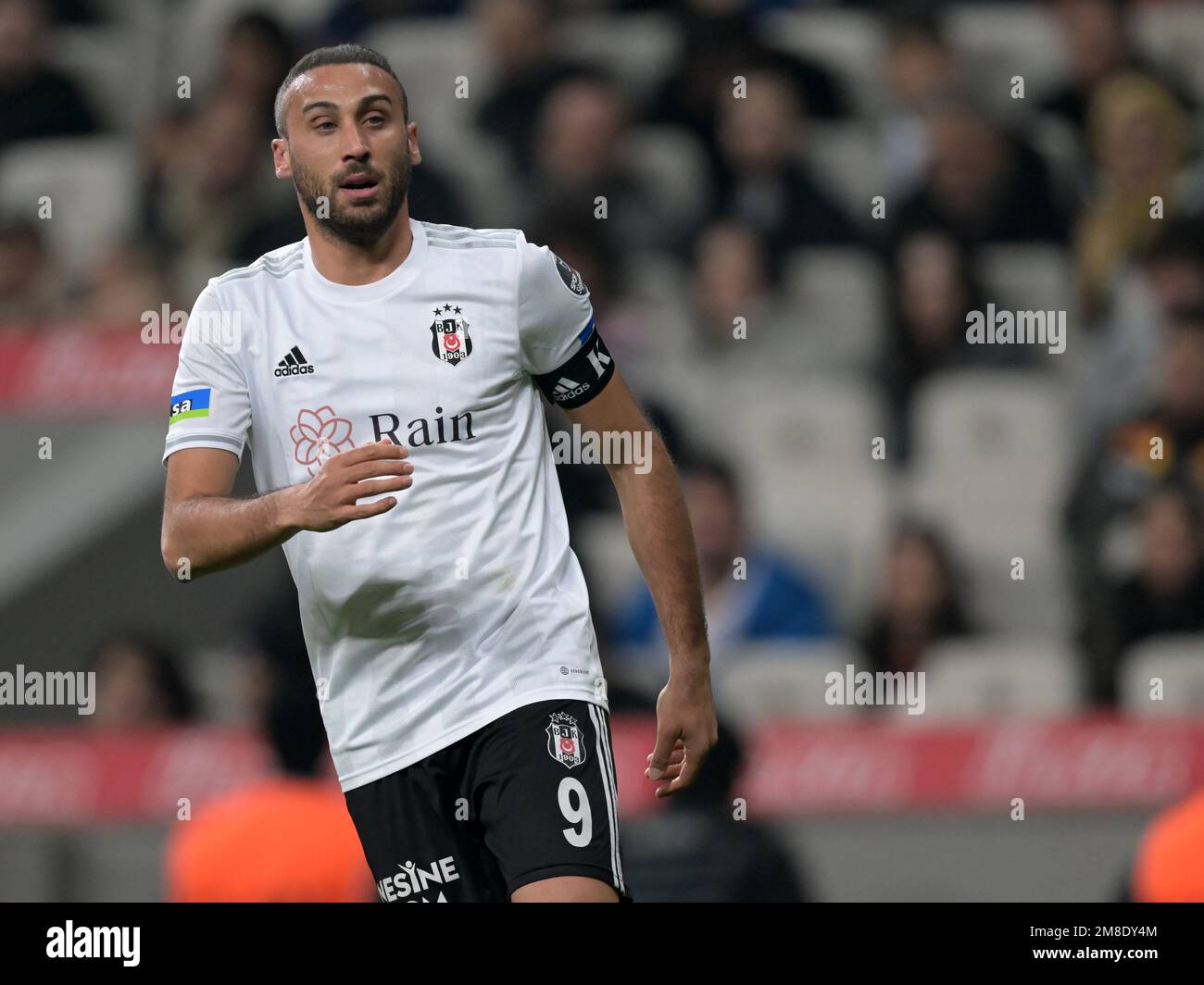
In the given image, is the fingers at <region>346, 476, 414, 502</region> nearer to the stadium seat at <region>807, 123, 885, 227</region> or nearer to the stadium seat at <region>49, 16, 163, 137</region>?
the stadium seat at <region>807, 123, 885, 227</region>

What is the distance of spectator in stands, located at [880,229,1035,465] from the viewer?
8.09 metres

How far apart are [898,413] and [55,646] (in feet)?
11.2

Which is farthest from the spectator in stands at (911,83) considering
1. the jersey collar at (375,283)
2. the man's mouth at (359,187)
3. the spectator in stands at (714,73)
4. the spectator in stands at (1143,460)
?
the man's mouth at (359,187)

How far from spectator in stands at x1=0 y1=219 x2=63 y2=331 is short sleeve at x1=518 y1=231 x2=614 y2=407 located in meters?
5.01

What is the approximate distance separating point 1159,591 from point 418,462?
432cm

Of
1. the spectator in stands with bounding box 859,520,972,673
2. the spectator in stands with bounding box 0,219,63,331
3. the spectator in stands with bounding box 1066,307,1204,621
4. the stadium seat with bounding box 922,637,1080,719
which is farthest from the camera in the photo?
the spectator in stands with bounding box 0,219,63,331

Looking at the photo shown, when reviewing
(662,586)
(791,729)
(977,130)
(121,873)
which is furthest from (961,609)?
(662,586)

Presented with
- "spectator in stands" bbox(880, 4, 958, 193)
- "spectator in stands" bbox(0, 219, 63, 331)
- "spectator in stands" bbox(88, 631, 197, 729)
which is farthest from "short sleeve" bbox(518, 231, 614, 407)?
"spectator in stands" bbox(880, 4, 958, 193)

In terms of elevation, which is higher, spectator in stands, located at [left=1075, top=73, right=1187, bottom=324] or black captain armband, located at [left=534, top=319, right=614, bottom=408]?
spectator in stands, located at [left=1075, top=73, right=1187, bottom=324]

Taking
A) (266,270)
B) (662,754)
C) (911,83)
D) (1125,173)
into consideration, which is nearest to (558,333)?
(266,270)

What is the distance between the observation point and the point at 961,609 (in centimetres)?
764

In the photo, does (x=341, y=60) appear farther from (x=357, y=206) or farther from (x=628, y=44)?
(x=628, y=44)

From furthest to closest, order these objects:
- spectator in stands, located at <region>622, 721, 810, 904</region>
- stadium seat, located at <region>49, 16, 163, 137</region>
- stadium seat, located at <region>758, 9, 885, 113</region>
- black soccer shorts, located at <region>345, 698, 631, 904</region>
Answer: stadium seat, located at <region>49, 16, 163, 137</region>, stadium seat, located at <region>758, 9, 885, 113</region>, spectator in stands, located at <region>622, 721, 810, 904</region>, black soccer shorts, located at <region>345, 698, 631, 904</region>

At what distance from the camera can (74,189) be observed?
894 cm
